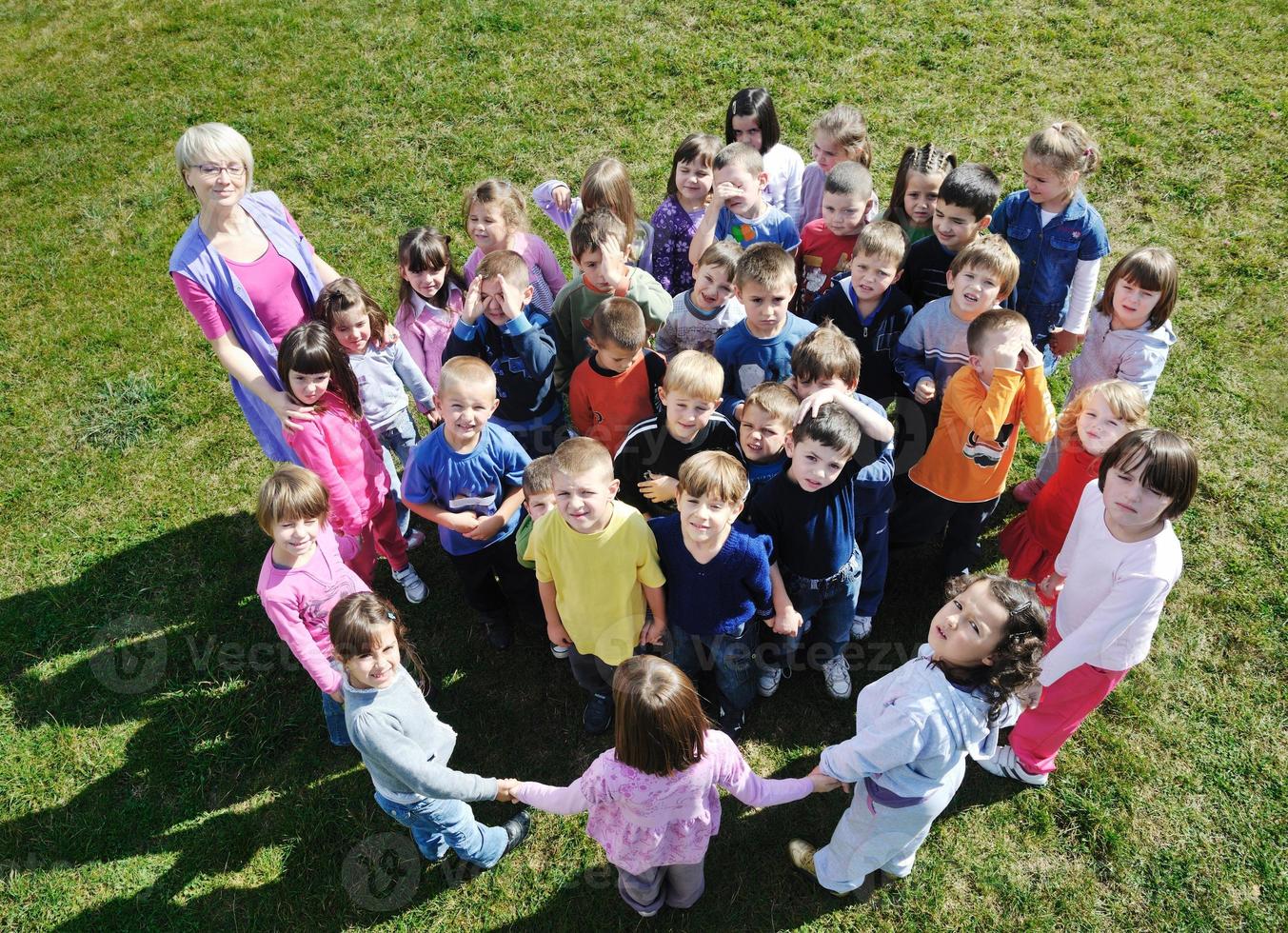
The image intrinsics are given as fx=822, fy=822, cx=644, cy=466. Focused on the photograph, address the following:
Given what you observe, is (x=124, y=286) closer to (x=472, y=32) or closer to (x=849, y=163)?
(x=472, y=32)

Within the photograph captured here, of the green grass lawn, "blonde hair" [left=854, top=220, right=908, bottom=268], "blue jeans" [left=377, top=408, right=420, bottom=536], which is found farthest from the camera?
"blue jeans" [left=377, top=408, right=420, bottom=536]

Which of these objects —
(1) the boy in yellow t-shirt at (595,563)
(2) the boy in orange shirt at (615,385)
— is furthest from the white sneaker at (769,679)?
(2) the boy in orange shirt at (615,385)

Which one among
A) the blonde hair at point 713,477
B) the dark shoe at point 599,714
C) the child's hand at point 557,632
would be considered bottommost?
the dark shoe at point 599,714

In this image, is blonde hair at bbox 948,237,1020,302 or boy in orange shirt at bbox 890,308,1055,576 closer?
boy in orange shirt at bbox 890,308,1055,576

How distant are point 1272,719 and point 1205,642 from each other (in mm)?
497

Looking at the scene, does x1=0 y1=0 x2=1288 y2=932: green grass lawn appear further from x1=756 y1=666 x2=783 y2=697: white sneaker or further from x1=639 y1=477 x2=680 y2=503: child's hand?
x1=639 y1=477 x2=680 y2=503: child's hand

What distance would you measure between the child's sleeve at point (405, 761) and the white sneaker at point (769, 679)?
1.71m

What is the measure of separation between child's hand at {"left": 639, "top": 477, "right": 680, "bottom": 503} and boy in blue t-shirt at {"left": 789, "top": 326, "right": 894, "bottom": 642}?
749 mm

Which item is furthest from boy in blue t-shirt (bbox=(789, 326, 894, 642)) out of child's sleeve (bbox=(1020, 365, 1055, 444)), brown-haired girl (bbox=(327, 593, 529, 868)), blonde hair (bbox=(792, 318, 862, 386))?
brown-haired girl (bbox=(327, 593, 529, 868))

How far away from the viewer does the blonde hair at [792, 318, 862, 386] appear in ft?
12.8

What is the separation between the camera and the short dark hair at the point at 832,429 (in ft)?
11.7

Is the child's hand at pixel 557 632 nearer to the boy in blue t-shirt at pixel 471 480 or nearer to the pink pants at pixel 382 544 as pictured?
the boy in blue t-shirt at pixel 471 480

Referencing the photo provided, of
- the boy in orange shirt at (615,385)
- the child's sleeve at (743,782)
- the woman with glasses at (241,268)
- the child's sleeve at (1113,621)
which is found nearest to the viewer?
the child's sleeve at (743,782)

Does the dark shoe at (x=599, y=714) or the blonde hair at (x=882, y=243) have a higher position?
the blonde hair at (x=882, y=243)
